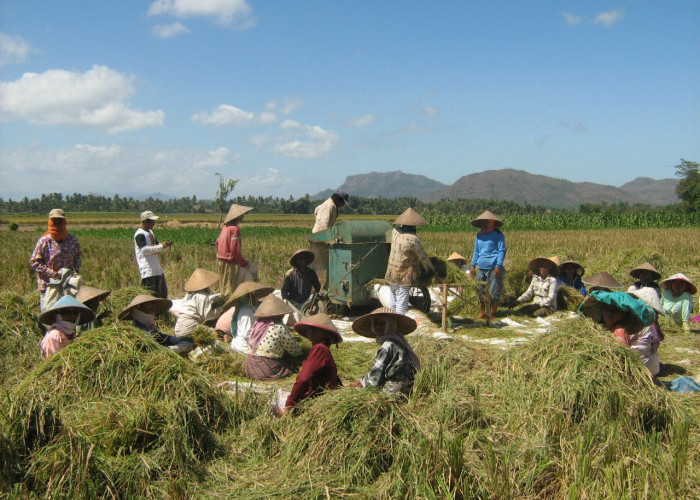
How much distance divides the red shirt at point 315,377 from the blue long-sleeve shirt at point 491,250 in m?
5.01

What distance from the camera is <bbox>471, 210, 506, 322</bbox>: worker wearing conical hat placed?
8328mm

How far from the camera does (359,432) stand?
3.16 metres

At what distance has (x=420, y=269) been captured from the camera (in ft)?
25.8

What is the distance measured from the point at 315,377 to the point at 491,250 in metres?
5.29

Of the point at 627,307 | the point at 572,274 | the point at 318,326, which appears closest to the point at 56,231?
the point at 318,326

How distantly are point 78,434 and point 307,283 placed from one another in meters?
4.87

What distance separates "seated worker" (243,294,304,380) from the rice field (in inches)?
34.1

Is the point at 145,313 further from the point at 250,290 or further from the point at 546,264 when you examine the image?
the point at 546,264

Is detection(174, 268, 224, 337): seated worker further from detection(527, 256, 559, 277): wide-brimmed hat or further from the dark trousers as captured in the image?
detection(527, 256, 559, 277): wide-brimmed hat

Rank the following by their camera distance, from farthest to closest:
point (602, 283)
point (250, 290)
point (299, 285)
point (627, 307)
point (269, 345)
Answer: point (299, 285), point (602, 283), point (250, 290), point (269, 345), point (627, 307)

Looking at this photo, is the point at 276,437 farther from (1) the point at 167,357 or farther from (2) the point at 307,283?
(2) the point at 307,283

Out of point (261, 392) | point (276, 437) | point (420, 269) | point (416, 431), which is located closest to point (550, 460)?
point (416, 431)

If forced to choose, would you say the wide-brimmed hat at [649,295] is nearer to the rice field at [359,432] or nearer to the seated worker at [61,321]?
the rice field at [359,432]

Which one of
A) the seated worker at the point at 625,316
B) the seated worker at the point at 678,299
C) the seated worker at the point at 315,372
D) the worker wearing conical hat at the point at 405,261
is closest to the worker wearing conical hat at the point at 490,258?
the worker wearing conical hat at the point at 405,261
